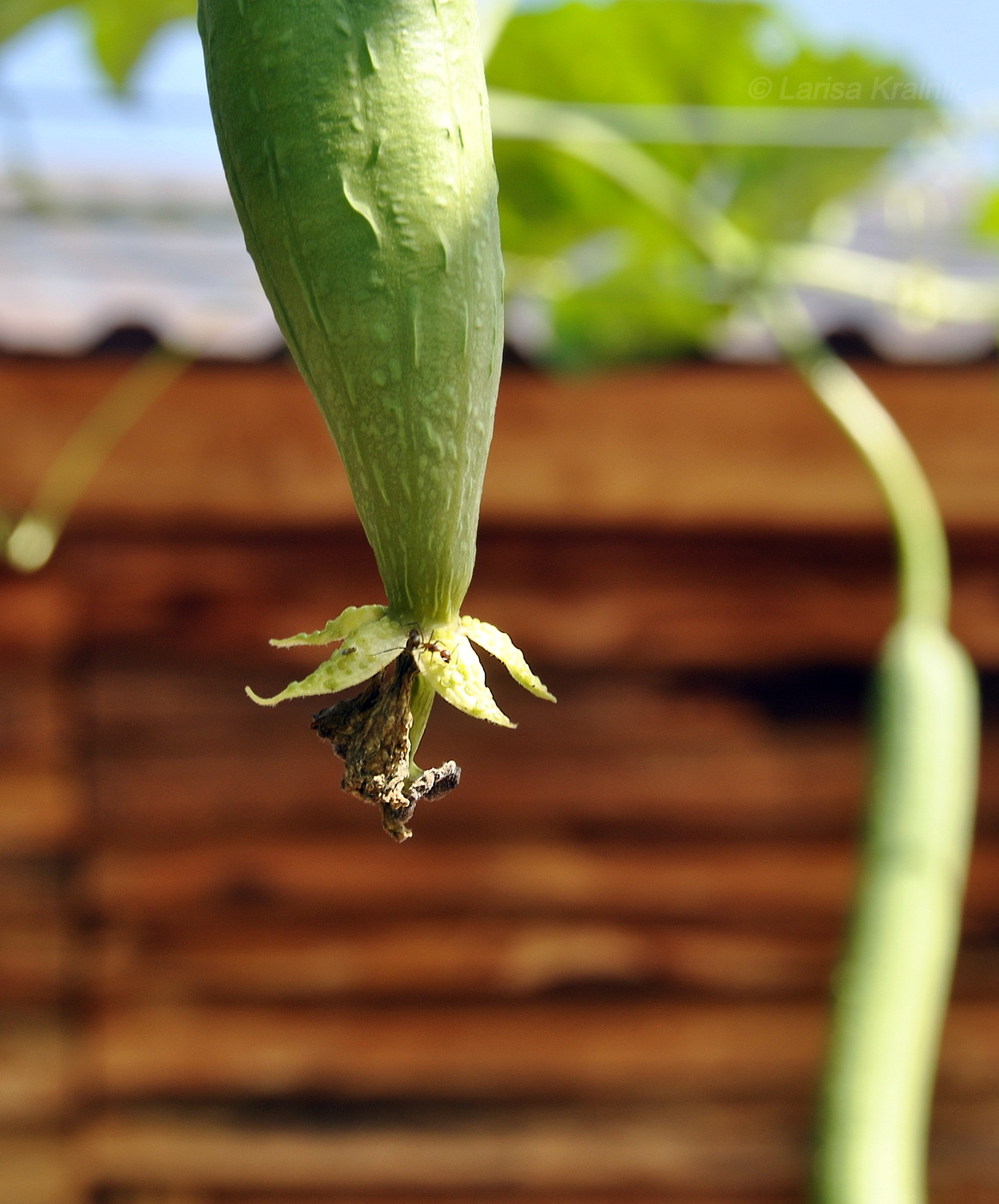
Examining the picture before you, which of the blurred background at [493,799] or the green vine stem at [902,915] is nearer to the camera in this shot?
the green vine stem at [902,915]

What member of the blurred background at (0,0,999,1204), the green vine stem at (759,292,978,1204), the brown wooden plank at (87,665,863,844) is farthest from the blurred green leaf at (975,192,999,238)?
the green vine stem at (759,292,978,1204)

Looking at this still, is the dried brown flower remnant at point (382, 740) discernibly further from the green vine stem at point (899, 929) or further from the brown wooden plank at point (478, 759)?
the brown wooden plank at point (478, 759)

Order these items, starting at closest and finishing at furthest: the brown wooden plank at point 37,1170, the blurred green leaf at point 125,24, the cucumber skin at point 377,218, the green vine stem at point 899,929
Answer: the cucumber skin at point 377,218
the green vine stem at point 899,929
the blurred green leaf at point 125,24
the brown wooden plank at point 37,1170

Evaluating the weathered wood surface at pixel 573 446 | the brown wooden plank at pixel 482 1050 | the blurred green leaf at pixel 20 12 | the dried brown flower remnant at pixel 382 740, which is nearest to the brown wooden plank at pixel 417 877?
the brown wooden plank at pixel 482 1050

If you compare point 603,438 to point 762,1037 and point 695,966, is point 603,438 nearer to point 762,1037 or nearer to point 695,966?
point 695,966

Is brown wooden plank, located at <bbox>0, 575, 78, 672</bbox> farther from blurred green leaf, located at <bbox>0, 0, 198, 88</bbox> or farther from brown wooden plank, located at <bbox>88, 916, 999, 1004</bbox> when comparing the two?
blurred green leaf, located at <bbox>0, 0, 198, 88</bbox>

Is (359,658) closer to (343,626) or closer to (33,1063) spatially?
(343,626)

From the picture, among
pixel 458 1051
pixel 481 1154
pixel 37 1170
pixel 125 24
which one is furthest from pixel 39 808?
pixel 125 24
